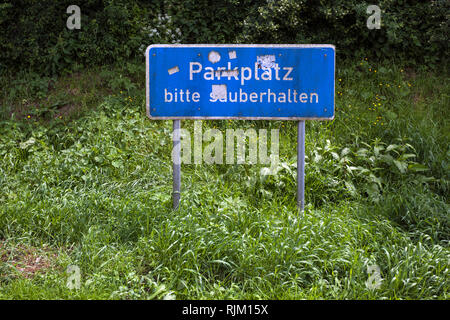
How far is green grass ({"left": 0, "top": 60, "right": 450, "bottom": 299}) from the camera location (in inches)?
130

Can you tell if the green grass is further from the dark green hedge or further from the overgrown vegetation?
the dark green hedge

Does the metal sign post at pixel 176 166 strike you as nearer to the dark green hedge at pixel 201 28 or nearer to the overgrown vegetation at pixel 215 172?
the overgrown vegetation at pixel 215 172

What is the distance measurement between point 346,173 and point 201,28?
4.22 m

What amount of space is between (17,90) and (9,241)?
13.9 feet

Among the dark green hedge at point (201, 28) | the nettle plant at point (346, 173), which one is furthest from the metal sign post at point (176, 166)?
the dark green hedge at point (201, 28)

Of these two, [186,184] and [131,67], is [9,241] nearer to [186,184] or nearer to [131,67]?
[186,184]

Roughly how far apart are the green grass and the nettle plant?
0.01m

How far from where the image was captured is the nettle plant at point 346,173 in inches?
181

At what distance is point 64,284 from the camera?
127 inches

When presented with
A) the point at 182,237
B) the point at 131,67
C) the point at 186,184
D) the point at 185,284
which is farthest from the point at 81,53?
the point at 185,284

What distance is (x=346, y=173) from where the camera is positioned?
4.81 meters

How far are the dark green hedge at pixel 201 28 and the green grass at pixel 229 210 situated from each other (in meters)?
1.14

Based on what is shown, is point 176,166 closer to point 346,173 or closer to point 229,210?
point 229,210

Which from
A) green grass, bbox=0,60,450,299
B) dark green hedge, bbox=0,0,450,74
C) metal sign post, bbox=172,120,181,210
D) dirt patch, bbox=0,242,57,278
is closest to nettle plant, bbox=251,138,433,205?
green grass, bbox=0,60,450,299
